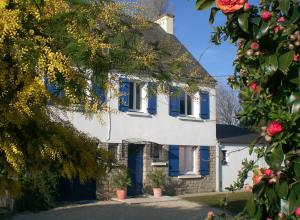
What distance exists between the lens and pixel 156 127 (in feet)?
66.3

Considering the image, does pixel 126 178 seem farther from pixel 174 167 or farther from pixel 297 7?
pixel 297 7

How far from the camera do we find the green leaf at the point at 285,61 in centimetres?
172

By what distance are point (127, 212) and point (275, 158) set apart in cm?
1406

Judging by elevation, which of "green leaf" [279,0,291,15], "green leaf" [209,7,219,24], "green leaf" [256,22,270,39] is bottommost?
"green leaf" [256,22,270,39]

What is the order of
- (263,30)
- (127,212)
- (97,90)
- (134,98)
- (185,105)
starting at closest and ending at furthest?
(263,30)
(97,90)
(127,212)
(134,98)
(185,105)

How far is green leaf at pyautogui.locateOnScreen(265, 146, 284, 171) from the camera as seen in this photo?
169cm

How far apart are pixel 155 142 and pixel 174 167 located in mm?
1565

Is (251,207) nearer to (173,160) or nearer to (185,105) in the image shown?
(173,160)

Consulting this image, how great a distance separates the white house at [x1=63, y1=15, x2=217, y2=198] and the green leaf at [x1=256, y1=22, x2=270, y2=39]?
16127 millimetres

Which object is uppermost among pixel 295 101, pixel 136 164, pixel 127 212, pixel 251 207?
pixel 295 101

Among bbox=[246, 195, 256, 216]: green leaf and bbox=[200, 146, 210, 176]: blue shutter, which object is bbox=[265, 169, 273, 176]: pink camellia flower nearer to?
bbox=[246, 195, 256, 216]: green leaf

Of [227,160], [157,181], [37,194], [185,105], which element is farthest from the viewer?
[227,160]

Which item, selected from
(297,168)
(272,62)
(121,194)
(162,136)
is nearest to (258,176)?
(297,168)

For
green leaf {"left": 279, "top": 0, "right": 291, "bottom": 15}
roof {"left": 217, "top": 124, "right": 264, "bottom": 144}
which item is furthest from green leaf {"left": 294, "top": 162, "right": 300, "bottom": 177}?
roof {"left": 217, "top": 124, "right": 264, "bottom": 144}
